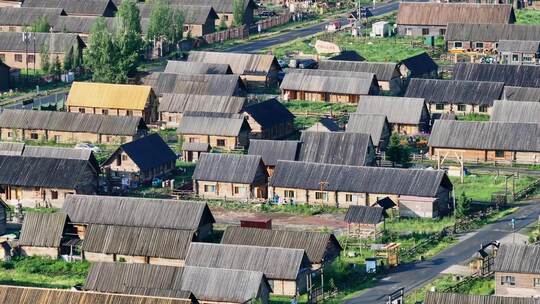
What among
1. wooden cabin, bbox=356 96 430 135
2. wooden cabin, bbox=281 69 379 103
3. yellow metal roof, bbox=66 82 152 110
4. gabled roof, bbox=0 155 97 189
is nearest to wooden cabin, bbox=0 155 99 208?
gabled roof, bbox=0 155 97 189

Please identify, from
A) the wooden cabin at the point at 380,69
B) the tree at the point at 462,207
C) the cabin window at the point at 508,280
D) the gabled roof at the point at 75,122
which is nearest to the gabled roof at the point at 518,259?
the cabin window at the point at 508,280

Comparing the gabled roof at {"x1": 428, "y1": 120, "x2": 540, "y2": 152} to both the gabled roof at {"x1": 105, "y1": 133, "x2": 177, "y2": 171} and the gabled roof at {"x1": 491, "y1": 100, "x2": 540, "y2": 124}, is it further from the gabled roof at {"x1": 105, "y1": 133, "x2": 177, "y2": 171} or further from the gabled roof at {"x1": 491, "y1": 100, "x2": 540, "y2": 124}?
the gabled roof at {"x1": 105, "y1": 133, "x2": 177, "y2": 171}

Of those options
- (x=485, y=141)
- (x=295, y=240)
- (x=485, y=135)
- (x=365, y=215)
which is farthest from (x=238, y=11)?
(x=295, y=240)

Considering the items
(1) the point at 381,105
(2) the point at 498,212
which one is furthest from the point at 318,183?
(1) the point at 381,105

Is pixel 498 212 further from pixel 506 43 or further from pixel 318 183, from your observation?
A: pixel 506 43

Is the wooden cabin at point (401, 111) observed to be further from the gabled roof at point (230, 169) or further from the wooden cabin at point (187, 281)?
the wooden cabin at point (187, 281)

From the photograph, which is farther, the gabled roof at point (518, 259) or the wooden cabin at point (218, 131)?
the wooden cabin at point (218, 131)
